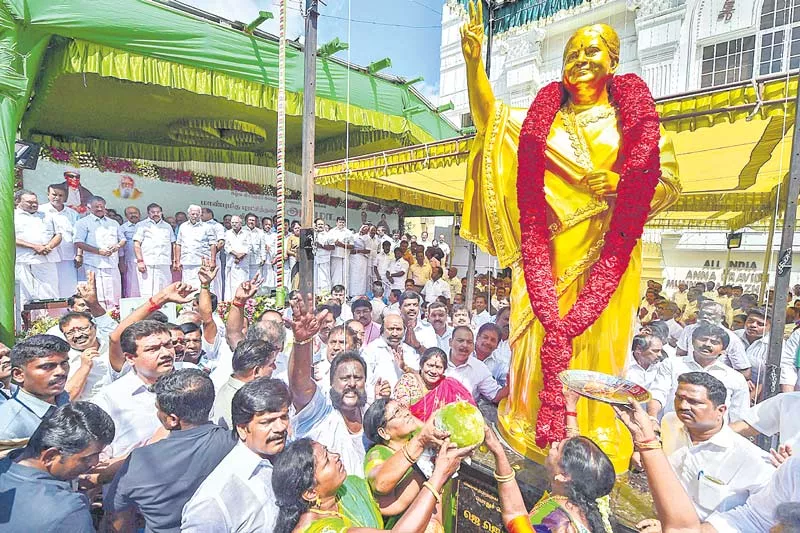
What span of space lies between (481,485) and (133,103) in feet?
24.2

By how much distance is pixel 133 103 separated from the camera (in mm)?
6715

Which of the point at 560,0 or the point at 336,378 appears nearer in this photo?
the point at 336,378

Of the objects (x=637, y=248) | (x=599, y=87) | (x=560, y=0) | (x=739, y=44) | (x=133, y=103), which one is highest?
(x=133, y=103)

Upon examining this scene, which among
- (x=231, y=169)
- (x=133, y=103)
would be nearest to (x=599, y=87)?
(x=133, y=103)

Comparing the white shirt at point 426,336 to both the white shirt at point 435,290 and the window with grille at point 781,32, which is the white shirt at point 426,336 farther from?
the window with grille at point 781,32

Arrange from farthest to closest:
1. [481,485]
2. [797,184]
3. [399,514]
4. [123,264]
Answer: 1. [123,264]
2. [797,184]
3. [481,485]
4. [399,514]

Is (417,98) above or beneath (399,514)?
above

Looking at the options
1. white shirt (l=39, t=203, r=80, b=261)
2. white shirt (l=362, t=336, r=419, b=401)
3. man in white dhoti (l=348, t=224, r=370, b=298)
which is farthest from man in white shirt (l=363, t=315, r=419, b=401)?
man in white dhoti (l=348, t=224, r=370, b=298)

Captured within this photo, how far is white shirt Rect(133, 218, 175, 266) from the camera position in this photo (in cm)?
710

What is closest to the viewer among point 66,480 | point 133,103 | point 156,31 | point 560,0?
point 66,480

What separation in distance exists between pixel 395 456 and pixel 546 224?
1.46m

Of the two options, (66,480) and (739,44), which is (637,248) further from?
(66,480)

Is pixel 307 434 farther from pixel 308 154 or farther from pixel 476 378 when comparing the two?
pixel 308 154

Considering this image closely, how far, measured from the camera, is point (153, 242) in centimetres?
712
